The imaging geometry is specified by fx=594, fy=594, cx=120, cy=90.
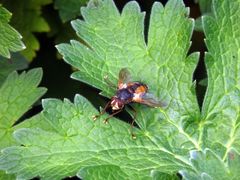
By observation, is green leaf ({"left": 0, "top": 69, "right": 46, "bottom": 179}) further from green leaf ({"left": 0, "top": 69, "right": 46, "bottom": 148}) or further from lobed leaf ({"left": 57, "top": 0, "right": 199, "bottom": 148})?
lobed leaf ({"left": 57, "top": 0, "right": 199, "bottom": 148})

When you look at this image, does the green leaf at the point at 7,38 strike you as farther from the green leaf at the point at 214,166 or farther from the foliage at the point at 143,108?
the green leaf at the point at 214,166

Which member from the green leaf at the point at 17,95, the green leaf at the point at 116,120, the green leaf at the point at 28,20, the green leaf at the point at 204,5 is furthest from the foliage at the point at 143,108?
the green leaf at the point at 28,20

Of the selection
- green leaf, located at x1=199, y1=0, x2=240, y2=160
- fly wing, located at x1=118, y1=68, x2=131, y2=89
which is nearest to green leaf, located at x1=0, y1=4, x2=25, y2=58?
fly wing, located at x1=118, y1=68, x2=131, y2=89

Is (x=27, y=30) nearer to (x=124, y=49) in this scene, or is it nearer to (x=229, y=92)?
(x=124, y=49)

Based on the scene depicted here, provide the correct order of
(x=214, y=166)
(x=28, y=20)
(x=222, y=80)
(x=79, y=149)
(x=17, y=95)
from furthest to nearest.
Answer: (x=28, y=20), (x=17, y=95), (x=222, y=80), (x=79, y=149), (x=214, y=166)

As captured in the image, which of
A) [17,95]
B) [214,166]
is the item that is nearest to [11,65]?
[17,95]

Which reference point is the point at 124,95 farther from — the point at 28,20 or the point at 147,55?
the point at 28,20

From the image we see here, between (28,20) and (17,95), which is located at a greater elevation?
(28,20)
